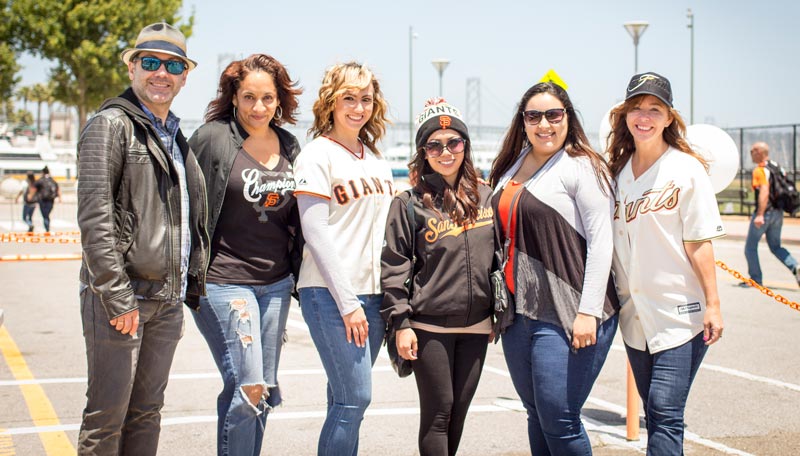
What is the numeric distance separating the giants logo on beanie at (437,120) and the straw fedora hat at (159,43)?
3.77 feet

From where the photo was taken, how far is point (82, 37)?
42.9m

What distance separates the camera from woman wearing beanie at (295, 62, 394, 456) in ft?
11.8

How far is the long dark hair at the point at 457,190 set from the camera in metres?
3.76

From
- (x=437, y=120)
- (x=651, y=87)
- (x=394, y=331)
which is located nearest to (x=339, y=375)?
(x=394, y=331)

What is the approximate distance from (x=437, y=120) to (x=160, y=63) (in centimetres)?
131

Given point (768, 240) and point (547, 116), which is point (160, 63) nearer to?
point (547, 116)

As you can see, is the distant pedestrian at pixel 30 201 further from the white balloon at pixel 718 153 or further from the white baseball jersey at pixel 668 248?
the white baseball jersey at pixel 668 248

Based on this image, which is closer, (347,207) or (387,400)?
(347,207)

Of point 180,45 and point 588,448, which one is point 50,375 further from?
point 588,448

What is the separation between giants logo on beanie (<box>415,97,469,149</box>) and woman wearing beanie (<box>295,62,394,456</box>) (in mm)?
282

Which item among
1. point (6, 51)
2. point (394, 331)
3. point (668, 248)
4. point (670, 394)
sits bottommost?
point (670, 394)

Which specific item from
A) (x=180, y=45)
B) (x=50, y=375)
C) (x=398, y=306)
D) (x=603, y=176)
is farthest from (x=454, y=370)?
(x=50, y=375)

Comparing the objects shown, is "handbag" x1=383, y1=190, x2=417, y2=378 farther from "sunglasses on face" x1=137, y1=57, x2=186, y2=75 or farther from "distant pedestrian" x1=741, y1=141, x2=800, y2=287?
"distant pedestrian" x1=741, y1=141, x2=800, y2=287

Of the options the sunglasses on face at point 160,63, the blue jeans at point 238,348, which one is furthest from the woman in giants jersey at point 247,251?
the sunglasses on face at point 160,63
